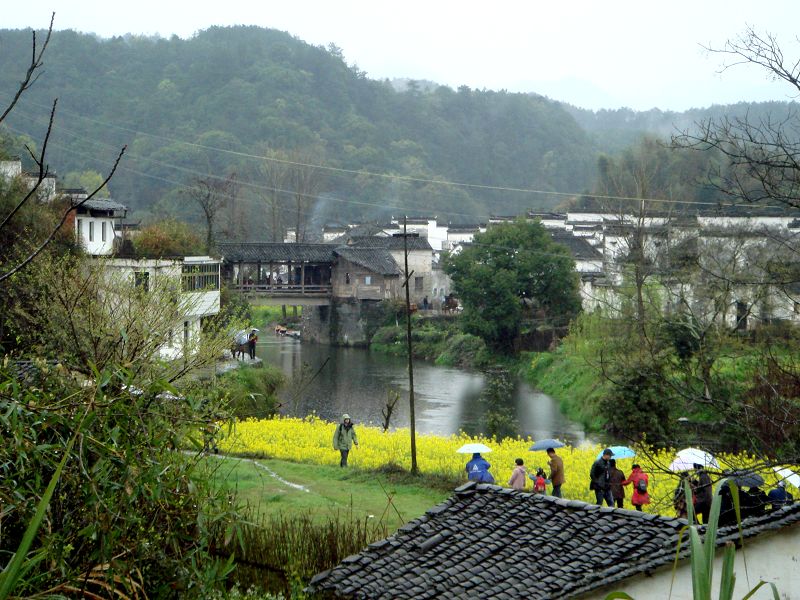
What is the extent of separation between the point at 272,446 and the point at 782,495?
522 inches

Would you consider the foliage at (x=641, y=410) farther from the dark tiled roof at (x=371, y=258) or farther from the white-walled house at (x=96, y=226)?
the dark tiled roof at (x=371, y=258)

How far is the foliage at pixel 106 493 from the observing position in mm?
4496

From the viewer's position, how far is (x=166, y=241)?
1180 inches

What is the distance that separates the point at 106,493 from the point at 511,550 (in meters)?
4.09

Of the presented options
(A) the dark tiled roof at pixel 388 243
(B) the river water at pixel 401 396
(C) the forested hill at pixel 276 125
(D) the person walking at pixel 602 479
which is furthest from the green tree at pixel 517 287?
(C) the forested hill at pixel 276 125

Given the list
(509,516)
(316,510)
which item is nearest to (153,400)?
(509,516)

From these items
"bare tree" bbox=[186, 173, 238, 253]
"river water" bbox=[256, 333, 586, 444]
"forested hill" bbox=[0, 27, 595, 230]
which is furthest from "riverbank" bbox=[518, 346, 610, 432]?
"forested hill" bbox=[0, 27, 595, 230]

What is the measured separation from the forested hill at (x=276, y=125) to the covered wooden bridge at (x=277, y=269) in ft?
48.9

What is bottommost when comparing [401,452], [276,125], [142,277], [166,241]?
[401,452]

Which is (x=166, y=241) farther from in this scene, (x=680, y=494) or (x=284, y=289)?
(x=680, y=494)

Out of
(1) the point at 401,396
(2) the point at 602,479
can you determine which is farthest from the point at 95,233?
(2) the point at 602,479

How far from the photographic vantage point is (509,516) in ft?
28.2

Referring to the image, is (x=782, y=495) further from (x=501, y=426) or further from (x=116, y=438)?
(x=501, y=426)

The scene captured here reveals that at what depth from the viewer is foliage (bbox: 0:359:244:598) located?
177 inches
